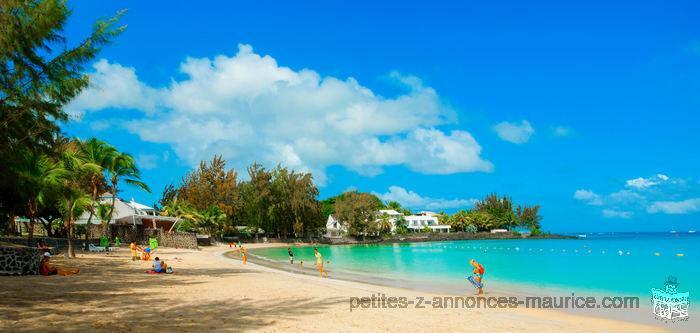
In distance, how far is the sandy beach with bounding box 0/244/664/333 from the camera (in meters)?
8.30

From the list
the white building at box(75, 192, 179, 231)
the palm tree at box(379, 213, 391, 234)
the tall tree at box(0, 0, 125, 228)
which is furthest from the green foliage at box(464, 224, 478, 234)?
the tall tree at box(0, 0, 125, 228)

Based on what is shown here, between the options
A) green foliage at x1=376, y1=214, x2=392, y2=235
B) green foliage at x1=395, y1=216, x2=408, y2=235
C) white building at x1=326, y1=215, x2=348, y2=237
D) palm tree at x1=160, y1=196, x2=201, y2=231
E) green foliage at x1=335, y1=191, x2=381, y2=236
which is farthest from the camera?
green foliage at x1=395, y1=216, x2=408, y2=235

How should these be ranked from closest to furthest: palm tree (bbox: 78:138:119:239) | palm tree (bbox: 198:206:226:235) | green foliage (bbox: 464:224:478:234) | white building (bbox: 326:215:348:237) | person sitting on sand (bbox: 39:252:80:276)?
person sitting on sand (bbox: 39:252:80:276) < palm tree (bbox: 78:138:119:239) < palm tree (bbox: 198:206:226:235) < white building (bbox: 326:215:348:237) < green foliage (bbox: 464:224:478:234)

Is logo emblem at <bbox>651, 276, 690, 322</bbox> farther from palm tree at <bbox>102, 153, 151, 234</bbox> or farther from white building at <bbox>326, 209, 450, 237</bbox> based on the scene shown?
white building at <bbox>326, 209, 450, 237</bbox>

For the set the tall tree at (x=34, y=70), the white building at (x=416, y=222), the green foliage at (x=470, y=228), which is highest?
the tall tree at (x=34, y=70)

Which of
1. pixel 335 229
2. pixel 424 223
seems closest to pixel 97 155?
pixel 335 229

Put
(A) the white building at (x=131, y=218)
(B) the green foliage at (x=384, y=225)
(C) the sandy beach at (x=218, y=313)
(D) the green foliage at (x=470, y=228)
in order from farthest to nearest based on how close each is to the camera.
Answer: (D) the green foliage at (x=470, y=228)
(B) the green foliage at (x=384, y=225)
(A) the white building at (x=131, y=218)
(C) the sandy beach at (x=218, y=313)

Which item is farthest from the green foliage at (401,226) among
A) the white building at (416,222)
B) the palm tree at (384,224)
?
the palm tree at (384,224)

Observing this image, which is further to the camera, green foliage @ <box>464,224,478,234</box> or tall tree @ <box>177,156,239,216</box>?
green foliage @ <box>464,224,478,234</box>

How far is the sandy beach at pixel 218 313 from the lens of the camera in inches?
327

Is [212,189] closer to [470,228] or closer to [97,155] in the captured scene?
[97,155]

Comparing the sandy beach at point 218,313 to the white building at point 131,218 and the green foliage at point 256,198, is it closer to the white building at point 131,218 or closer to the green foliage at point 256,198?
the white building at point 131,218

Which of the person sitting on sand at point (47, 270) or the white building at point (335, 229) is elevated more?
the person sitting on sand at point (47, 270)

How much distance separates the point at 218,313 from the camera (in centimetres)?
973
